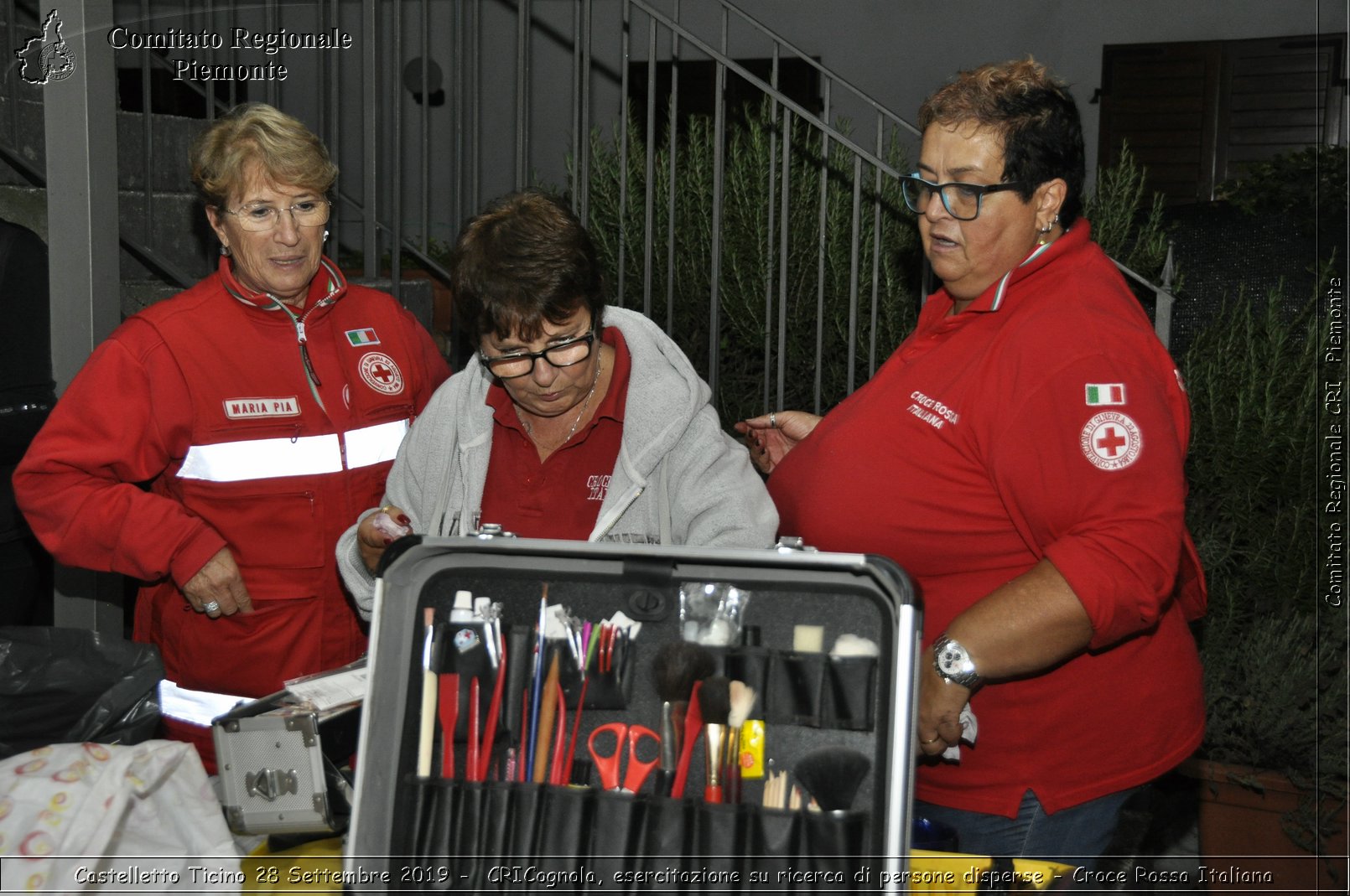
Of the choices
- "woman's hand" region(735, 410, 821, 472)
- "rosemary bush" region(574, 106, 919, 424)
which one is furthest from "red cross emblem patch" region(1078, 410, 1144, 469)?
"rosemary bush" region(574, 106, 919, 424)

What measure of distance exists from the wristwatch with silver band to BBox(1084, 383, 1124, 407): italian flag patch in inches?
15.7

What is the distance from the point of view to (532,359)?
1897 mm

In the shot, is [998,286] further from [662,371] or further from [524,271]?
[524,271]

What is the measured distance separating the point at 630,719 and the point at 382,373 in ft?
4.24

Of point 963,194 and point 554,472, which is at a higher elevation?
point 963,194

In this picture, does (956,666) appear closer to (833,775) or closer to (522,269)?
(833,775)

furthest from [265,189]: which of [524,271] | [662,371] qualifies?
[662,371]

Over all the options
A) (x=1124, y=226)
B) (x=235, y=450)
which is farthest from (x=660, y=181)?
(x=235, y=450)

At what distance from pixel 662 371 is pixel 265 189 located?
3.21 ft

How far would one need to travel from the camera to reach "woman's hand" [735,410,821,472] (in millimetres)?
2527

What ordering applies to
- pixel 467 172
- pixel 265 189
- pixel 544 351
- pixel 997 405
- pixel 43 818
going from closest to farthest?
pixel 43 818 → pixel 997 405 → pixel 544 351 → pixel 265 189 → pixel 467 172

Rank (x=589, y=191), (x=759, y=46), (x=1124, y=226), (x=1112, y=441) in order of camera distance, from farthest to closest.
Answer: (x=759, y=46) < (x=589, y=191) < (x=1124, y=226) < (x=1112, y=441)

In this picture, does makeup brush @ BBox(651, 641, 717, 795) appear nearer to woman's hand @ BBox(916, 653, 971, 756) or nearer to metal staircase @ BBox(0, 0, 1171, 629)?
woman's hand @ BBox(916, 653, 971, 756)

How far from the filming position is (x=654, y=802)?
143 centimetres
